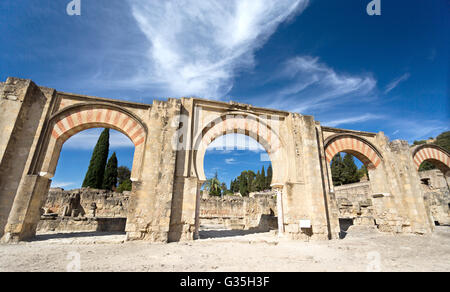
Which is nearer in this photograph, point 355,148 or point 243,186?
point 355,148

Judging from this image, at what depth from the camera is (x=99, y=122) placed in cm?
615

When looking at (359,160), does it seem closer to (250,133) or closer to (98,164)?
(250,133)

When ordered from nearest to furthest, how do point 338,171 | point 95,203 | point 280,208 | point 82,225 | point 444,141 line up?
point 280,208
point 82,225
point 95,203
point 444,141
point 338,171

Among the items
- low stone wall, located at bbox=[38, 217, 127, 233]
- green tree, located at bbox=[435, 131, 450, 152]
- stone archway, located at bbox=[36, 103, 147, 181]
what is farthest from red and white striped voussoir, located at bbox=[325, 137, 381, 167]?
green tree, located at bbox=[435, 131, 450, 152]

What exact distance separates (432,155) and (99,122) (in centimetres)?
1553

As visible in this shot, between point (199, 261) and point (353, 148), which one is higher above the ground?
point (353, 148)

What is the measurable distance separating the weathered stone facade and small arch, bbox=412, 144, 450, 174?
208 cm

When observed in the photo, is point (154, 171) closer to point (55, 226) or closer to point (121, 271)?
point (121, 271)

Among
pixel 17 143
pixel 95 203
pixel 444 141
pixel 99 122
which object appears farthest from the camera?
pixel 444 141

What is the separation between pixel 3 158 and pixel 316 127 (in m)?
10.0

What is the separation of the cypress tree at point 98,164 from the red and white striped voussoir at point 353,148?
23.4m

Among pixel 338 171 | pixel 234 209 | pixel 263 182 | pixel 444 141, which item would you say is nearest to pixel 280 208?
pixel 234 209

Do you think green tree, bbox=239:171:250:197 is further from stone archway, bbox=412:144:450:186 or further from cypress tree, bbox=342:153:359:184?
stone archway, bbox=412:144:450:186
